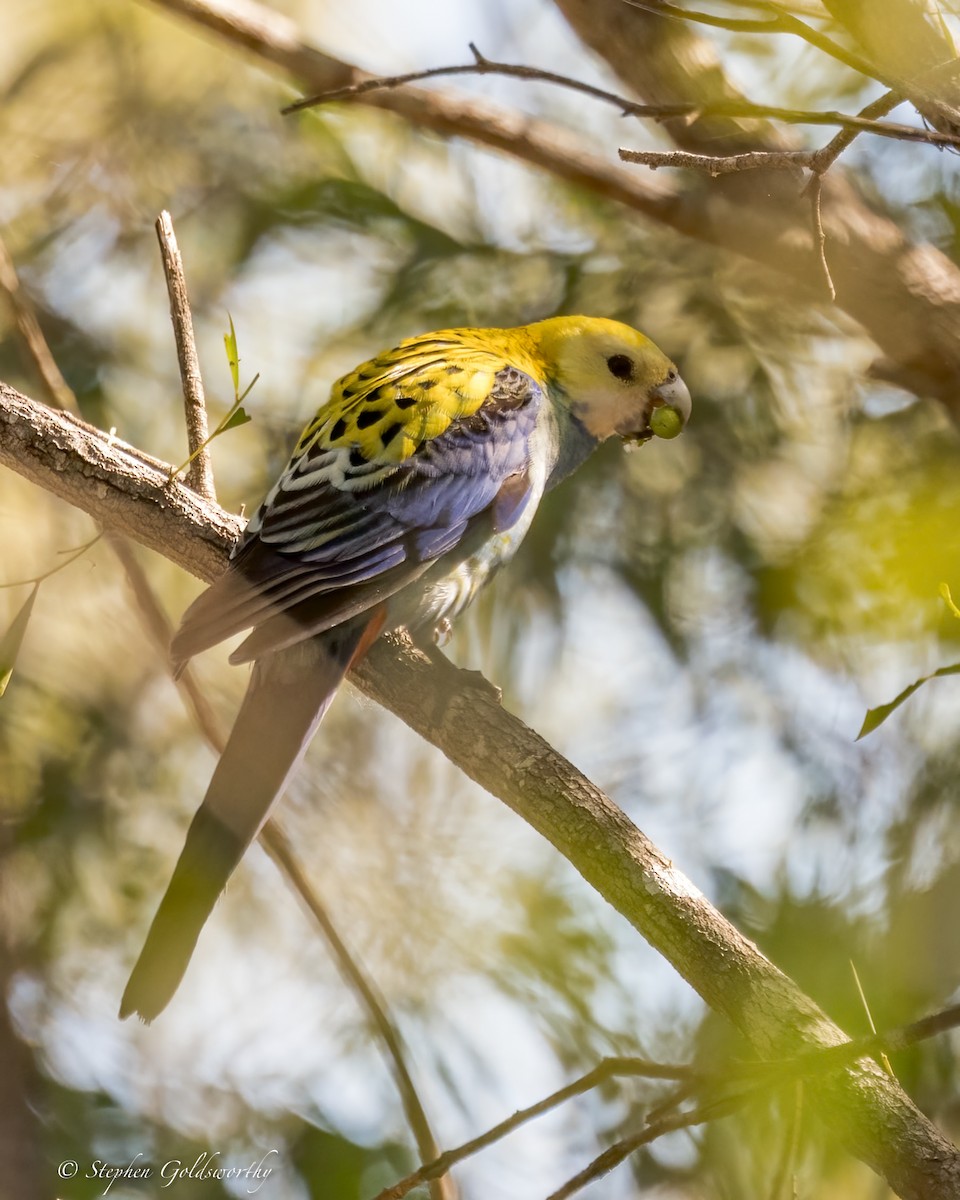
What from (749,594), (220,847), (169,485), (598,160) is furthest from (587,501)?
(220,847)

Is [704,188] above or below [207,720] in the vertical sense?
above

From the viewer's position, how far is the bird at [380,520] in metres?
2.15

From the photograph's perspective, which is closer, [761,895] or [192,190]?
[761,895]

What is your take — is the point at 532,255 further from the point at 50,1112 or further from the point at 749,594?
the point at 50,1112

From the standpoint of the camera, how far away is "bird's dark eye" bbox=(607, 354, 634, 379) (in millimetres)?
2939

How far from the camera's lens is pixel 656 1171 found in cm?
246

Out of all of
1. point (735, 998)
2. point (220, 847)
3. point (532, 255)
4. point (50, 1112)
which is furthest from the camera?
point (532, 255)

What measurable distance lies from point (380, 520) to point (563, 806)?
28.0 inches

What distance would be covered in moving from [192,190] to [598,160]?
45.8 inches

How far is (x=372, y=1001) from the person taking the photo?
2191mm

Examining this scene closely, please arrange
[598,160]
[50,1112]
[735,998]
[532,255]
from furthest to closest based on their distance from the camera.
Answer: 1. [532,255]
2. [598,160]
3. [50,1112]
4. [735,998]

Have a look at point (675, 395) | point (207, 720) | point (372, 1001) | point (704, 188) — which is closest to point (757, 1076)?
point (372, 1001)

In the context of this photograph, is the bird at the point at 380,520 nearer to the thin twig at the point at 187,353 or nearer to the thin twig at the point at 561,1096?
the thin twig at the point at 187,353

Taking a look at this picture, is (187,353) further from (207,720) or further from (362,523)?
(207,720)
